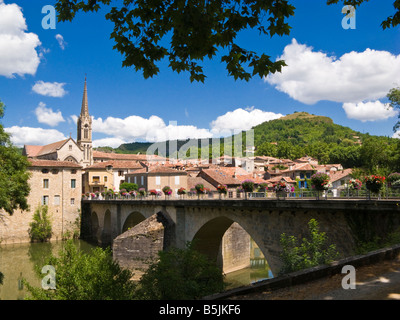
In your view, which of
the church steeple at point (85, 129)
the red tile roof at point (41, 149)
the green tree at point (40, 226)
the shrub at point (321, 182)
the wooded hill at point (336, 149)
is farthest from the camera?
the church steeple at point (85, 129)

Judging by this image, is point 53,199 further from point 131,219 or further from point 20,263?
point 131,219

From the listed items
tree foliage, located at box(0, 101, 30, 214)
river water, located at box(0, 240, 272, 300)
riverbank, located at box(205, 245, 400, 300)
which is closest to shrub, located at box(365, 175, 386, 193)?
riverbank, located at box(205, 245, 400, 300)

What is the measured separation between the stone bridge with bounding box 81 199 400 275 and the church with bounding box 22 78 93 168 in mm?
37750

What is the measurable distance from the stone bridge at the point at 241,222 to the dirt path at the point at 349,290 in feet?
15.1

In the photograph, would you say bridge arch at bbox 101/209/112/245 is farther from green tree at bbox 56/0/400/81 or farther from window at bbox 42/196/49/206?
green tree at bbox 56/0/400/81

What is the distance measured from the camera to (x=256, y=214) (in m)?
16.6

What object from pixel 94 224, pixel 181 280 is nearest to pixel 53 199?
pixel 94 224

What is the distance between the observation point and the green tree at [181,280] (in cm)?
1029

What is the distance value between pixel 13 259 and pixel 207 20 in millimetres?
36946

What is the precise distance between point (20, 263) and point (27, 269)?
283cm

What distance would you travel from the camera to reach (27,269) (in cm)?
3016

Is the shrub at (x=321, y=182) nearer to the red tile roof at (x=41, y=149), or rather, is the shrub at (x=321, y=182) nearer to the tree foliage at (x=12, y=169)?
the tree foliage at (x=12, y=169)

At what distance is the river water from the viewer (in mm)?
24806

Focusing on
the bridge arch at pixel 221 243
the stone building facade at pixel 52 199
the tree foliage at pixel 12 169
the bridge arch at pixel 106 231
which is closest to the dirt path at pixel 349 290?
the bridge arch at pixel 221 243
